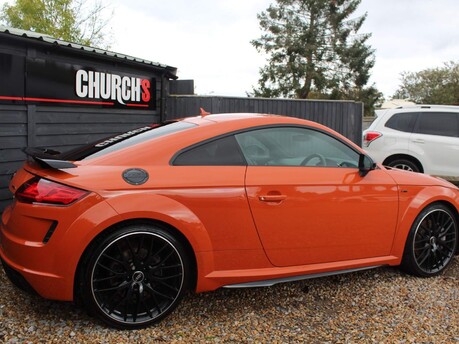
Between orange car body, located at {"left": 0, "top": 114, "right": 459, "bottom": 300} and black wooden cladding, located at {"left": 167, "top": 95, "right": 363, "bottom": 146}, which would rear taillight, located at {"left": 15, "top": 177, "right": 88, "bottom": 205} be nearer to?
orange car body, located at {"left": 0, "top": 114, "right": 459, "bottom": 300}

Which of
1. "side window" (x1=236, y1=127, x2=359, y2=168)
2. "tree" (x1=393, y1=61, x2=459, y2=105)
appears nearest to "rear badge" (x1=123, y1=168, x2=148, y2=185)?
"side window" (x1=236, y1=127, x2=359, y2=168)

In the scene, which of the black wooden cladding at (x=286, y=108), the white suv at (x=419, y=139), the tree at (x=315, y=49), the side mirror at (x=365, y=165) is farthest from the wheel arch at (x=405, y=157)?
the tree at (x=315, y=49)

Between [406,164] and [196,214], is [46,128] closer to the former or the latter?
[196,214]

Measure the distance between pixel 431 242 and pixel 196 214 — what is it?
2322 mm

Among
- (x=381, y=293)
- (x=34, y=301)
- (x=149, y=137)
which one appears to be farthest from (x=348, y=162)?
(x=34, y=301)

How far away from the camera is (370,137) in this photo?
827cm

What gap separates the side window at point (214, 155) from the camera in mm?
3010

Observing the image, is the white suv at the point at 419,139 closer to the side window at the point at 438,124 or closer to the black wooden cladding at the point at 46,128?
the side window at the point at 438,124

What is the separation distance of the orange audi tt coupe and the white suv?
4.65 meters

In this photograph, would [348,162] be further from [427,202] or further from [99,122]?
[99,122]

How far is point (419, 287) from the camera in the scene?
365cm

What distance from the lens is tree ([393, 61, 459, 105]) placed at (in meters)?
43.0

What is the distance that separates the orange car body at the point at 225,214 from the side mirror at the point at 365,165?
0.05 m

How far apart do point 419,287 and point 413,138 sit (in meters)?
4.98
